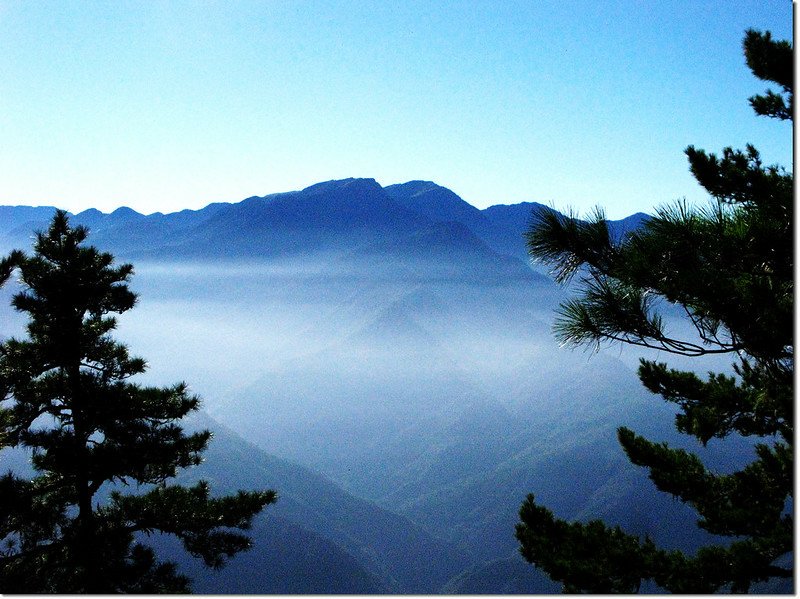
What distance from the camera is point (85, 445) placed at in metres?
7.37

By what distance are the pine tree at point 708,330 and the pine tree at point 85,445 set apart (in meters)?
5.10

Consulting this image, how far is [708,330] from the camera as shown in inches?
173

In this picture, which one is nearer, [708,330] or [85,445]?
[708,330]

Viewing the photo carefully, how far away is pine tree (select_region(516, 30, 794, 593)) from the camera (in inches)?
155

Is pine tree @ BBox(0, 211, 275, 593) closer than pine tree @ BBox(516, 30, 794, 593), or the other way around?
pine tree @ BBox(516, 30, 794, 593)

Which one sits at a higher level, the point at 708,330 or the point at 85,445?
the point at 708,330

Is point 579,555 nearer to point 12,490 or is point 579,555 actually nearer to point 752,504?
point 752,504

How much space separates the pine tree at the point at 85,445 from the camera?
7.12 m

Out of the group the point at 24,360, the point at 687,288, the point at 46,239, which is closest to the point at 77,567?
the point at 24,360

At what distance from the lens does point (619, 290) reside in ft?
15.9

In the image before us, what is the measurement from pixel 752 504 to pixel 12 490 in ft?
27.3

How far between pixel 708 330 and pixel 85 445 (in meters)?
7.22

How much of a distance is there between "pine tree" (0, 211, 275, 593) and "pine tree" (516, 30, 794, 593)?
510 cm

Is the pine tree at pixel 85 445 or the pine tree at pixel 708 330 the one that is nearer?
the pine tree at pixel 708 330
